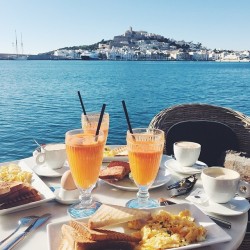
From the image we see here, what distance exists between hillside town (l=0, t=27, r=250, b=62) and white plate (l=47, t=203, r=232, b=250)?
100876mm

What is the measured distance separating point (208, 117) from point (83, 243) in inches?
75.1

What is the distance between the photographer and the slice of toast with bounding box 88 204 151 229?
0.93 meters

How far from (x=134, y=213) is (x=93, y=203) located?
22 centimetres

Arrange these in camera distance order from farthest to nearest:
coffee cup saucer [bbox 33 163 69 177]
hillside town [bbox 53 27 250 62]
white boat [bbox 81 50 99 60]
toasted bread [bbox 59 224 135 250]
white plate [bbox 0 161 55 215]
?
hillside town [bbox 53 27 250 62] → white boat [bbox 81 50 99 60] → coffee cup saucer [bbox 33 163 69 177] → white plate [bbox 0 161 55 215] → toasted bread [bbox 59 224 135 250]

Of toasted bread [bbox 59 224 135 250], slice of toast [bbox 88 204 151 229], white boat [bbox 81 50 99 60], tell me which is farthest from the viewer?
white boat [bbox 81 50 99 60]

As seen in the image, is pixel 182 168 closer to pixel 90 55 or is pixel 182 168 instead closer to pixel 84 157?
pixel 84 157

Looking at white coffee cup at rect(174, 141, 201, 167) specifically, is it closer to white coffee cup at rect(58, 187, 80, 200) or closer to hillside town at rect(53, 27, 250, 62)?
white coffee cup at rect(58, 187, 80, 200)

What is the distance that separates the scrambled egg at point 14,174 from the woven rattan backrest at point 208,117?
49.4 inches

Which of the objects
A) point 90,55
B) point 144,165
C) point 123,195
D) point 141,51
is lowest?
point 123,195

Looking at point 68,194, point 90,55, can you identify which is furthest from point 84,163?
point 90,55

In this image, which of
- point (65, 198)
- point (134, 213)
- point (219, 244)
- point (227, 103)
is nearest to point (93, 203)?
point (65, 198)

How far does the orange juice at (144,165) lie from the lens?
115 centimetres

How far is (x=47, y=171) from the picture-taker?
1.43 meters

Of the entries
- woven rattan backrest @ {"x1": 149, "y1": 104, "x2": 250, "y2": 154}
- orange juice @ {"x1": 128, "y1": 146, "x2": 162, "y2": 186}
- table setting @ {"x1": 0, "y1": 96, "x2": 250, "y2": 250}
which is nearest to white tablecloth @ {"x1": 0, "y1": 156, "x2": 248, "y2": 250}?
table setting @ {"x1": 0, "y1": 96, "x2": 250, "y2": 250}
